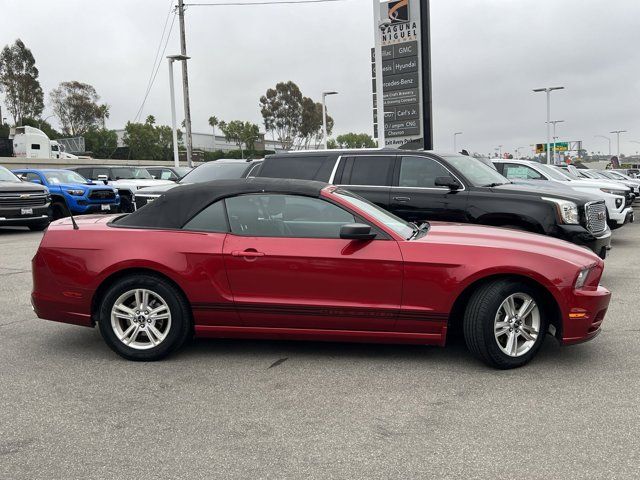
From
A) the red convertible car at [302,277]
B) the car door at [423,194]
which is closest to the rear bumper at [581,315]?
the red convertible car at [302,277]

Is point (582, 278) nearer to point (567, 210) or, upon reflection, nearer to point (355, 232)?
point (355, 232)

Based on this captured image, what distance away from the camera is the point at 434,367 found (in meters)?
4.71

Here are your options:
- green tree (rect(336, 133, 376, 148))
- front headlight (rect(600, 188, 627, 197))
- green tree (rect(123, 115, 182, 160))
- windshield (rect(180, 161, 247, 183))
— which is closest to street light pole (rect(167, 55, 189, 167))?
windshield (rect(180, 161, 247, 183))

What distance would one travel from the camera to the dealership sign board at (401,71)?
18.0 meters

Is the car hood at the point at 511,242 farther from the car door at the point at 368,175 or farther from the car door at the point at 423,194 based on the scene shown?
the car door at the point at 368,175

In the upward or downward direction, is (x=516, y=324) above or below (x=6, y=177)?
below

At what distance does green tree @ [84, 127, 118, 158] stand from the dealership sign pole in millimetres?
57340

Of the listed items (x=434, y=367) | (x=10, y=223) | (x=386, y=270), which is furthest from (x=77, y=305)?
(x=10, y=223)

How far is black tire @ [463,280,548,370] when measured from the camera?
4.51 metres

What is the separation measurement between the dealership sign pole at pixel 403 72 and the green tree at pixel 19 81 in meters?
68.5

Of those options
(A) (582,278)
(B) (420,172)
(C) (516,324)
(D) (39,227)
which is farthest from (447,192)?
(D) (39,227)

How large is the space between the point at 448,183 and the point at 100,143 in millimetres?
70920

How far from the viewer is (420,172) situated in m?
8.21

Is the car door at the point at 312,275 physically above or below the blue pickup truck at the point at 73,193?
below
